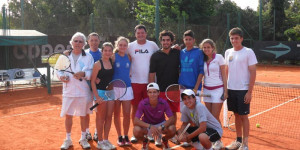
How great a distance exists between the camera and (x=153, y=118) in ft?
14.8

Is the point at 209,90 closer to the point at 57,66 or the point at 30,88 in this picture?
the point at 57,66

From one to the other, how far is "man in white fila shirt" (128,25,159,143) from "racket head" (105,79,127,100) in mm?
441

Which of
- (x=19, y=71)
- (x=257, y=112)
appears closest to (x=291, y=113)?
(x=257, y=112)

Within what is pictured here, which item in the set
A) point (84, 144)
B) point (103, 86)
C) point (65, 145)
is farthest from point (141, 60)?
point (65, 145)

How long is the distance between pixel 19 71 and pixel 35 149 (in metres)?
7.21

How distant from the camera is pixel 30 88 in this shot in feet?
40.0

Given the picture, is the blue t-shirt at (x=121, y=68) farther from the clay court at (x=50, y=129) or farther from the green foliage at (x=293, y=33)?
the green foliage at (x=293, y=33)

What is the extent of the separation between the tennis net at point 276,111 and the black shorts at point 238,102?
53.2 inches

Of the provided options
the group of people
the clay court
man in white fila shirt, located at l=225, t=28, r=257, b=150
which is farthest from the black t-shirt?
the clay court

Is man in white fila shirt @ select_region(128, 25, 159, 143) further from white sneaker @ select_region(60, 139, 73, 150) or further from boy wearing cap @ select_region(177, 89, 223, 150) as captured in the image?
white sneaker @ select_region(60, 139, 73, 150)

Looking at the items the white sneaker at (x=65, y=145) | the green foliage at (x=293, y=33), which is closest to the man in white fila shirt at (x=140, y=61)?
the white sneaker at (x=65, y=145)

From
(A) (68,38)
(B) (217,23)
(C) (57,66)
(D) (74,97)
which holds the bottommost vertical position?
(D) (74,97)

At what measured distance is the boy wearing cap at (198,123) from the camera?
4.08m

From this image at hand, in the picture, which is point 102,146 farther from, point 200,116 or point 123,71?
point 200,116
